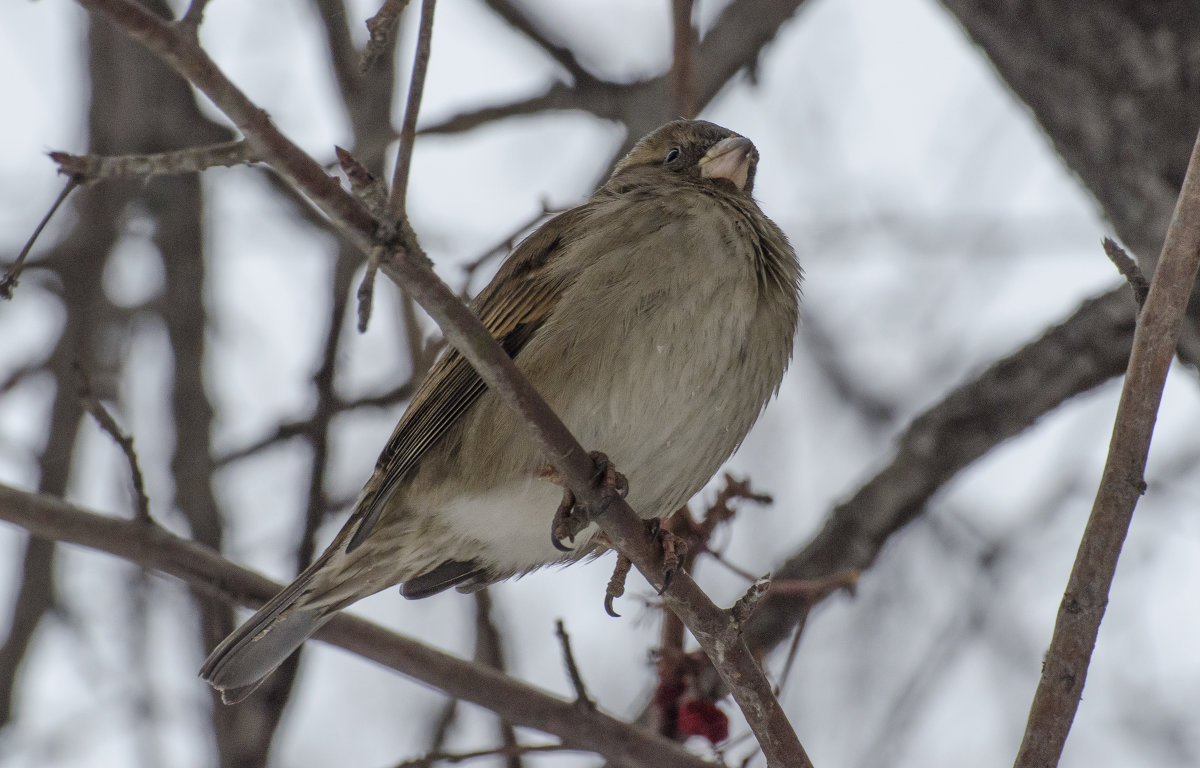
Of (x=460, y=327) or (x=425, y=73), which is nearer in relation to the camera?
(x=425, y=73)

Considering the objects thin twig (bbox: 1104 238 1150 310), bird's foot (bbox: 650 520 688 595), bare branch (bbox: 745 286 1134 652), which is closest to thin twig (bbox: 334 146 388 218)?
bird's foot (bbox: 650 520 688 595)

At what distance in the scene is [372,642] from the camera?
3.39 metres

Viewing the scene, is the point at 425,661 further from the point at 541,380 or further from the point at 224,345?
the point at 224,345

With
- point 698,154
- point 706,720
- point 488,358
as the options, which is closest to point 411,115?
point 488,358

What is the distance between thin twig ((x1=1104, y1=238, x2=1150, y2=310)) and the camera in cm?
230

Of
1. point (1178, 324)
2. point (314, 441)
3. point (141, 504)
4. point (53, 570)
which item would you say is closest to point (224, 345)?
point (53, 570)

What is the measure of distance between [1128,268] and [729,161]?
6.20 feet

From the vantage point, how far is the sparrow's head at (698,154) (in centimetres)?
409

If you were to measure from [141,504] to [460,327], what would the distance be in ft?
4.61

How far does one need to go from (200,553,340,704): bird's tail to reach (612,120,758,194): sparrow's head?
1751 mm

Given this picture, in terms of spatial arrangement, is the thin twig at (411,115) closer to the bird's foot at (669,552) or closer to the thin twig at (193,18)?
the thin twig at (193,18)

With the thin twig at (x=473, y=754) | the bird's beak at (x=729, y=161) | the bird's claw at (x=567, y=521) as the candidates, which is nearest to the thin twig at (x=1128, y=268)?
the bird's claw at (x=567, y=521)

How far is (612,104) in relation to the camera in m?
4.86

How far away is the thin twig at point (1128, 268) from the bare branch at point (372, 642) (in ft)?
5.15
